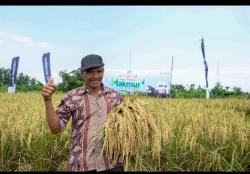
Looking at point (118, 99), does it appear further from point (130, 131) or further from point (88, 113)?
point (130, 131)

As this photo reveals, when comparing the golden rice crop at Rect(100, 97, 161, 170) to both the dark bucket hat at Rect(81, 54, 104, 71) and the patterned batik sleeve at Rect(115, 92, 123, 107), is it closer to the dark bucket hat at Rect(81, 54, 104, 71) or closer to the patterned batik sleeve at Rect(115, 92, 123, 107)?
the patterned batik sleeve at Rect(115, 92, 123, 107)

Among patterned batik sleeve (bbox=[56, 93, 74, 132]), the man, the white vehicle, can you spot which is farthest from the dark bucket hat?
the white vehicle

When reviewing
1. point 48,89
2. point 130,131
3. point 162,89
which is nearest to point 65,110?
point 48,89

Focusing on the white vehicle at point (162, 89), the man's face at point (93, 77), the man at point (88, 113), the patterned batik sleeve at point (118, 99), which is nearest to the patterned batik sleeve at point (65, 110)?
the man at point (88, 113)

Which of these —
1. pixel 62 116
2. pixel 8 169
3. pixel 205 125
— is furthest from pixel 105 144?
pixel 205 125

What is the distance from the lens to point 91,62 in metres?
3.34

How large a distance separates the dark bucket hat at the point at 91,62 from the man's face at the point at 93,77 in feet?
0.12

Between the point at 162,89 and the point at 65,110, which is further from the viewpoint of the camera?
the point at 162,89

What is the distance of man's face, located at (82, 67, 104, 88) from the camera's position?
133 inches

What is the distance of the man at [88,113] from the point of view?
3.28 meters

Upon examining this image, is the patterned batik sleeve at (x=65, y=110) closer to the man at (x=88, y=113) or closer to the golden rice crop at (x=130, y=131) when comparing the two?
the man at (x=88, y=113)

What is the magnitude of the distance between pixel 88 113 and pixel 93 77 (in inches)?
10.0

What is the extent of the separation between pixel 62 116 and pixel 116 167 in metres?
0.55

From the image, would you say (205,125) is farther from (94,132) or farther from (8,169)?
(94,132)
